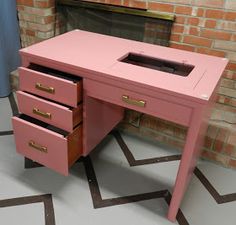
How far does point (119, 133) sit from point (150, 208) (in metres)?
0.66

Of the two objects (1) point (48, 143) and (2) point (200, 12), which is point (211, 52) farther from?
(1) point (48, 143)

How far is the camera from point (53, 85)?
127cm

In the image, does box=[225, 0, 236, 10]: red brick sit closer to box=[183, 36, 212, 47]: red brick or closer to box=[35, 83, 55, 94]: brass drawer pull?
box=[183, 36, 212, 47]: red brick

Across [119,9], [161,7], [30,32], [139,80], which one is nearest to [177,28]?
[161,7]

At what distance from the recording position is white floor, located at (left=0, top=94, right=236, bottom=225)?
1349mm

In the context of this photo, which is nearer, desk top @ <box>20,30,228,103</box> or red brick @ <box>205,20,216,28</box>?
desk top @ <box>20,30,228,103</box>

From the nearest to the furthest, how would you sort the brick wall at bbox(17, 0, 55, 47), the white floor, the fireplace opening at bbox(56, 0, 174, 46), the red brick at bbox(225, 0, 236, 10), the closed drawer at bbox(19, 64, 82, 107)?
the closed drawer at bbox(19, 64, 82, 107), the white floor, the red brick at bbox(225, 0, 236, 10), the fireplace opening at bbox(56, 0, 174, 46), the brick wall at bbox(17, 0, 55, 47)

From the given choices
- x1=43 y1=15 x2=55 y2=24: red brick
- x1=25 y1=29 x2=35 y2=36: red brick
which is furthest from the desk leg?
x1=25 y1=29 x2=35 y2=36: red brick

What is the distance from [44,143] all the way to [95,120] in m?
0.29

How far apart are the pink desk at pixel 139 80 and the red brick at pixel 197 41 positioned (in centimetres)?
29

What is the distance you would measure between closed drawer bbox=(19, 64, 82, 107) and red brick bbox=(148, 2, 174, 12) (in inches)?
28.7

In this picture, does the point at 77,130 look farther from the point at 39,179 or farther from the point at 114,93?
the point at 39,179

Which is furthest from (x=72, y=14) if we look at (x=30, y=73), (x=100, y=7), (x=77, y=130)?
(x=77, y=130)

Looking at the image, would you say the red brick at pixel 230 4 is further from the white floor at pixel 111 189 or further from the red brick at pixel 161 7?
the white floor at pixel 111 189
